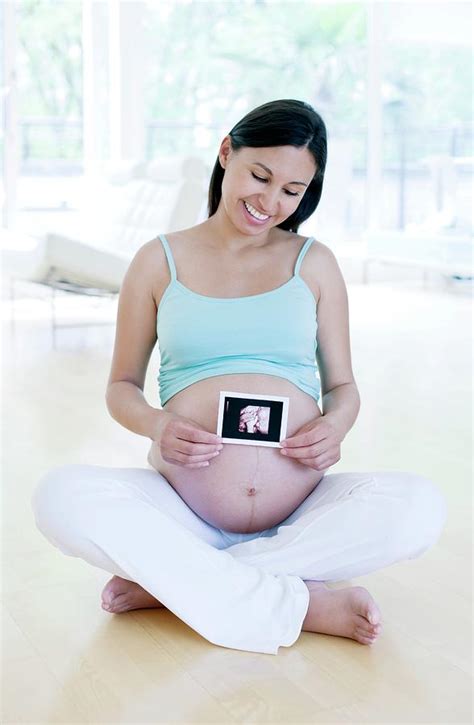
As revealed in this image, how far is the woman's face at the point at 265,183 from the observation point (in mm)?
1929

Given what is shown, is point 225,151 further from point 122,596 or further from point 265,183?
point 122,596

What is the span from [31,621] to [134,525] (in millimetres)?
302

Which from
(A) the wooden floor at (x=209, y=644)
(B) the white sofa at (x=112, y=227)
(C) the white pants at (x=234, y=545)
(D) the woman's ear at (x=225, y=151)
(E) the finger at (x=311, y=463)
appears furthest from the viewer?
(B) the white sofa at (x=112, y=227)

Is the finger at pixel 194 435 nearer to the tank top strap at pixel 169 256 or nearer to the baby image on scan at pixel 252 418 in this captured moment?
the baby image on scan at pixel 252 418

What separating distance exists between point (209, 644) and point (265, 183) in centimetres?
81

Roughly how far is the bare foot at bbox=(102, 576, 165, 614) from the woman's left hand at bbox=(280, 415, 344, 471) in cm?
36

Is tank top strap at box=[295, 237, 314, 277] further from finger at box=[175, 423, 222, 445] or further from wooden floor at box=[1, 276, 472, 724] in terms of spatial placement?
wooden floor at box=[1, 276, 472, 724]

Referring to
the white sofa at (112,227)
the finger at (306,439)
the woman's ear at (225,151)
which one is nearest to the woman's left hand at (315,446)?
the finger at (306,439)

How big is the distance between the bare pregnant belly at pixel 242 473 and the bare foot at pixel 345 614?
0.60 ft

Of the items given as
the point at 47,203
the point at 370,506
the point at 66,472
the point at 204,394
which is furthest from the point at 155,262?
the point at 47,203

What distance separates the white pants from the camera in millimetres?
1797

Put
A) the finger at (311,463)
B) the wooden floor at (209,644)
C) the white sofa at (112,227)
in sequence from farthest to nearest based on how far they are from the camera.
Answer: the white sofa at (112,227) < the finger at (311,463) < the wooden floor at (209,644)

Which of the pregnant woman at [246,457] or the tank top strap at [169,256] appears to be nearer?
the pregnant woman at [246,457]

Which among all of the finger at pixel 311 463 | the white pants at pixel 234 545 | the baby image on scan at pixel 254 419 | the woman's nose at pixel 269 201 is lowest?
the white pants at pixel 234 545
